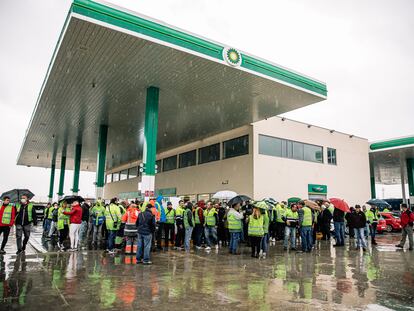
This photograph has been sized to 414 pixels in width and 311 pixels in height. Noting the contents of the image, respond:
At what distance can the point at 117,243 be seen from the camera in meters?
11.8

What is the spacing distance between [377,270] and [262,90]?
426 inches

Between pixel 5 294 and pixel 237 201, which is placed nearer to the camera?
pixel 5 294

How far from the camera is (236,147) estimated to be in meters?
24.0

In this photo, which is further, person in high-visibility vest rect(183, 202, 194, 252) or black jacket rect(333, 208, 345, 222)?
black jacket rect(333, 208, 345, 222)

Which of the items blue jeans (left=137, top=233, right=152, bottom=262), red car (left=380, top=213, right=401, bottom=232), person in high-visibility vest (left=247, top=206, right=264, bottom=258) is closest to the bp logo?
person in high-visibility vest (left=247, top=206, right=264, bottom=258)

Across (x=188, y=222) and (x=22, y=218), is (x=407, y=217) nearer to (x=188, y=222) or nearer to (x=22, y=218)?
(x=188, y=222)

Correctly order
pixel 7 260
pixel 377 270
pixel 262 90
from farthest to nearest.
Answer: pixel 262 90
pixel 7 260
pixel 377 270

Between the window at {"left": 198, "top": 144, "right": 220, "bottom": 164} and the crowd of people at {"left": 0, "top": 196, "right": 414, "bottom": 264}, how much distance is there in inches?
449

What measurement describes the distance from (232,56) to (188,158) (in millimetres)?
16800

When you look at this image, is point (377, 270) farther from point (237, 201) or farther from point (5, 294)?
point (5, 294)

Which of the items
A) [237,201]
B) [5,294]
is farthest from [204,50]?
[5,294]

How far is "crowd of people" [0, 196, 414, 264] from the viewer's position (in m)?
10.0

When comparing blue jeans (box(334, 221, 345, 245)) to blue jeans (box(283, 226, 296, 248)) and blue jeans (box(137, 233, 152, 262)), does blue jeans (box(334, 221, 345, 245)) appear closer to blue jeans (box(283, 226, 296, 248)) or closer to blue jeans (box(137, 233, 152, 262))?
blue jeans (box(283, 226, 296, 248))

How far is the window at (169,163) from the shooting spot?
32156mm
